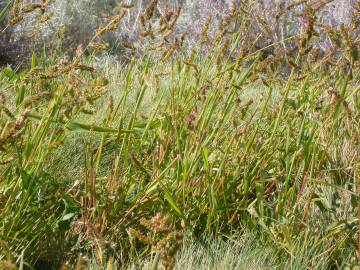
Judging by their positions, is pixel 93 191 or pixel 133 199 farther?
pixel 133 199

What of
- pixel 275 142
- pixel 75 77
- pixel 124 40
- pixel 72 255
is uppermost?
pixel 75 77

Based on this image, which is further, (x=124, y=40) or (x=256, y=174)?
(x=124, y=40)

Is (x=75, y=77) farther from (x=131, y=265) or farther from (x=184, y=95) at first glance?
(x=184, y=95)

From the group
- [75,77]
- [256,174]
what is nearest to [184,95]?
[256,174]

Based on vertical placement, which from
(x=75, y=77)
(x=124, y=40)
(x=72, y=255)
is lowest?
(x=124, y=40)

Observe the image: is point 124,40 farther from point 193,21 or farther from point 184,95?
point 184,95

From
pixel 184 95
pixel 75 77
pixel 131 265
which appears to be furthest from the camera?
pixel 184 95

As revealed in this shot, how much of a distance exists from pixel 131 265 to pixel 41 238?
0.24 metres

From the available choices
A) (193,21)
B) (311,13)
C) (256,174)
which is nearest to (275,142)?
(256,174)

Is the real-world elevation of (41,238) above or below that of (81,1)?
above

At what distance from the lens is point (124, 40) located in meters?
5.83

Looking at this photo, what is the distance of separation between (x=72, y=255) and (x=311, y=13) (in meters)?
0.87

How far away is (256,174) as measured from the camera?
1.97m

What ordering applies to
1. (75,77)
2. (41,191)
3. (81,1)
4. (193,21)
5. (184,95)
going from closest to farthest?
1. (75,77)
2. (41,191)
3. (184,95)
4. (193,21)
5. (81,1)
